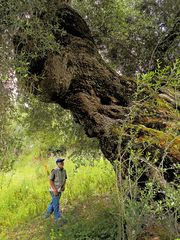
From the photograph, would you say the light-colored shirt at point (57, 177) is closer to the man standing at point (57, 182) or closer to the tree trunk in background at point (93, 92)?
the man standing at point (57, 182)

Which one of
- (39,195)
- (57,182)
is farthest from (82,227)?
(39,195)

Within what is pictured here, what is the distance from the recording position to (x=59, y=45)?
680cm

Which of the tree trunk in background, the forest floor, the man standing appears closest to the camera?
the tree trunk in background

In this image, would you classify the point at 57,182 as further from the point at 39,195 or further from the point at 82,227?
the point at 39,195

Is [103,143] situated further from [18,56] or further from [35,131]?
[35,131]

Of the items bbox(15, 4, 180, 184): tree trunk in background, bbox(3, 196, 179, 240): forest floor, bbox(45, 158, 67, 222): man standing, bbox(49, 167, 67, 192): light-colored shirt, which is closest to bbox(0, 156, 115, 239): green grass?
bbox(3, 196, 179, 240): forest floor

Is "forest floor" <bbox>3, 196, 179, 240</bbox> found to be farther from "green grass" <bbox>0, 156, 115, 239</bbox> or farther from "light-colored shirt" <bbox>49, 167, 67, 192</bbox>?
"light-colored shirt" <bbox>49, 167, 67, 192</bbox>

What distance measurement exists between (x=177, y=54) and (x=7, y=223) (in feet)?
24.0

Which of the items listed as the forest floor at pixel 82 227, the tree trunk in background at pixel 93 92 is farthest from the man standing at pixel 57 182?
the tree trunk in background at pixel 93 92

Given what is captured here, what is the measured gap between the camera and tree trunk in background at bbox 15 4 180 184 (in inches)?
253

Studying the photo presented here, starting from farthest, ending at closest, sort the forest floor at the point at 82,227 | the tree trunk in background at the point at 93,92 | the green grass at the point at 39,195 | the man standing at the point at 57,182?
the green grass at the point at 39,195 < the man standing at the point at 57,182 < the forest floor at the point at 82,227 < the tree trunk in background at the point at 93,92

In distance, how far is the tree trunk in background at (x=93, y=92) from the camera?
6.43 metres

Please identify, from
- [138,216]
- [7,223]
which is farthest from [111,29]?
[7,223]

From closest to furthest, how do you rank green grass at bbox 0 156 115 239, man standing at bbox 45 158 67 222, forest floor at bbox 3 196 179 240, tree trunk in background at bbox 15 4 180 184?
1. tree trunk in background at bbox 15 4 180 184
2. forest floor at bbox 3 196 179 240
3. man standing at bbox 45 158 67 222
4. green grass at bbox 0 156 115 239
